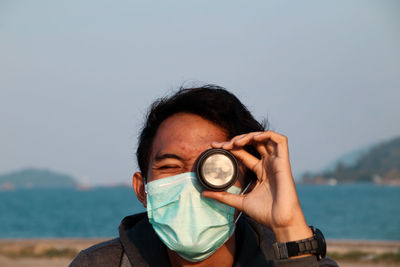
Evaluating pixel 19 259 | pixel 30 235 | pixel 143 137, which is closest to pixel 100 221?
pixel 30 235

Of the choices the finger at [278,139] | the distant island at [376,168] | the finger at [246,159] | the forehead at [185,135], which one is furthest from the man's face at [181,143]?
the distant island at [376,168]

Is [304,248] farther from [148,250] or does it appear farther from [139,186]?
[139,186]

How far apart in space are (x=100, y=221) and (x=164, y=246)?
184ft

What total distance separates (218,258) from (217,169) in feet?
2.17

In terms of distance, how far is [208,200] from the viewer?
2.98 metres

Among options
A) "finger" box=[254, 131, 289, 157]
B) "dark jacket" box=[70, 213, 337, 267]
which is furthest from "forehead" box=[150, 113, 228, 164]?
"dark jacket" box=[70, 213, 337, 267]

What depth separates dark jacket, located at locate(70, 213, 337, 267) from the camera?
10.2 feet

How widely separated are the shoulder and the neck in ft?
1.12

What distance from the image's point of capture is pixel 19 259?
13.3 meters

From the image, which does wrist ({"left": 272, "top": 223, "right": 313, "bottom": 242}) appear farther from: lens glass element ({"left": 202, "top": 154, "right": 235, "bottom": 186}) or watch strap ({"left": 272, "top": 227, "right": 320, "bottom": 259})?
lens glass element ({"left": 202, "top": 154, "right": 235, "bottom": 186})

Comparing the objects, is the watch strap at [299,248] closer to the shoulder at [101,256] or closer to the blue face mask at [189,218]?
the blue face mask at [189,218]

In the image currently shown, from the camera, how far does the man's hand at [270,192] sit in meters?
2.77

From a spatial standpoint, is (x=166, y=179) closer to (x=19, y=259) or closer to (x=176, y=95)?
(x=176, y=95)

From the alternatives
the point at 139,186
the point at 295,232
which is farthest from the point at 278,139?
the point at 139,186
